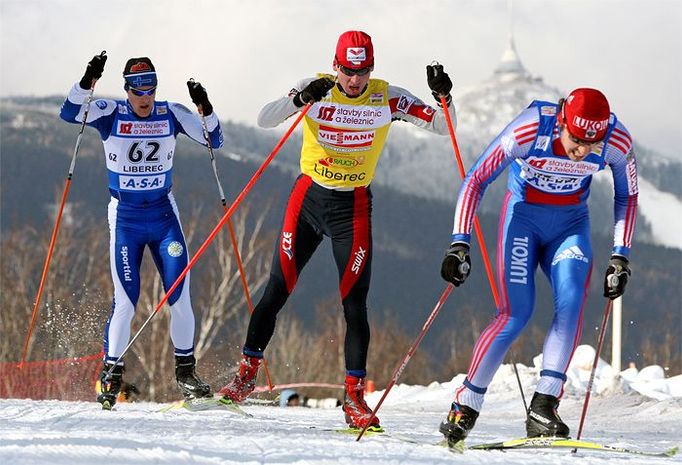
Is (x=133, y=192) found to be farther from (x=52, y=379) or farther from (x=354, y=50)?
(x=52, y=379)

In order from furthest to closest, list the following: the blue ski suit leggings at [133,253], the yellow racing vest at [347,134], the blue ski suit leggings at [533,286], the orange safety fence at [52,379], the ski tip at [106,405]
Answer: the orange safety fence at [52,379]
the blue ski suit leggings at [133,253]
the ski tip at [106,405]
the yellow racing vest at [347,134]
the blue ski suit leggings at [533,286]

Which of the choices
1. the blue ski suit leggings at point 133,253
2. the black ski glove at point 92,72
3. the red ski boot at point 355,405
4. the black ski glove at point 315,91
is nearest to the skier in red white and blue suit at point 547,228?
the red ski boot at point 355,405

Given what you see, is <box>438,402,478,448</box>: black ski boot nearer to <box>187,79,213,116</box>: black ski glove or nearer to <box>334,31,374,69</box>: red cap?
<box>334,31,374,69</box>: red cap

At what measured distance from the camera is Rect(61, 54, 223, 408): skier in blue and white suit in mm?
6922

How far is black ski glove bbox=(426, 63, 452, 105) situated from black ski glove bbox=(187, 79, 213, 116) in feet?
4.61

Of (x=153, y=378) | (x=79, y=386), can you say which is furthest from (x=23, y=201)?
(x=79, y=386)

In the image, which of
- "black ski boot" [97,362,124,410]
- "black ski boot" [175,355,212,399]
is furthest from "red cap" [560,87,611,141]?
"black ski boot" [97,362,124,410]

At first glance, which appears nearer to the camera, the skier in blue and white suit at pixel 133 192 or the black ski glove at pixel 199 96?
the skier in blue and white suit at pixel 133 192

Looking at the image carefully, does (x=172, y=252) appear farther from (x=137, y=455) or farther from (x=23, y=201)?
(x=23, y=201)

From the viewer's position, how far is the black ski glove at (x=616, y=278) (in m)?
5.50

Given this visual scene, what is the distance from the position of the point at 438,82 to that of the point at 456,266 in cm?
145

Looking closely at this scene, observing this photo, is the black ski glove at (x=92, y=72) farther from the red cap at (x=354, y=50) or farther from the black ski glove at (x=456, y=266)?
the black ski glove at (x=456, y=266)

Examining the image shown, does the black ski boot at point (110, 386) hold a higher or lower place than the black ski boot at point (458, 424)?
lower

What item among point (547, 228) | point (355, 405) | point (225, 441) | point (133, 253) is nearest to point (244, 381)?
point (355, 405)
